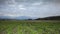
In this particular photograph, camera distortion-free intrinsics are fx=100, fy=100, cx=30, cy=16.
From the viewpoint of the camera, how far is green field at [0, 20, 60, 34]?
1647mm

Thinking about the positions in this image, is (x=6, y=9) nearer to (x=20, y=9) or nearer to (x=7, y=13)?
(x=7, y=13)

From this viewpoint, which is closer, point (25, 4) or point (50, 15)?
point (25, 4)

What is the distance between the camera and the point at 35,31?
65.1 inches

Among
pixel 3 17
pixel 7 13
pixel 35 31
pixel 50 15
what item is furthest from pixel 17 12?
pixel 50 15

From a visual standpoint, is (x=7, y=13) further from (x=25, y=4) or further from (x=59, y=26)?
(x=59, y=26)

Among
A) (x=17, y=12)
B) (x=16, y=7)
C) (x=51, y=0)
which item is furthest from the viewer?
(x=17, y=12)

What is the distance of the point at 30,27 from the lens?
5.49ft

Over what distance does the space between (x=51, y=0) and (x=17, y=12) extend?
Answer: 0.57 m

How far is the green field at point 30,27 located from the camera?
1647 mm

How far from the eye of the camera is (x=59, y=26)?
1.67 metres

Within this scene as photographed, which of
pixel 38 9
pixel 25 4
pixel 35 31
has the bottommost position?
pixel 35 31

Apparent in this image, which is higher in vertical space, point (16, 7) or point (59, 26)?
point (16, 7)

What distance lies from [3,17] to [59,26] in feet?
3.14

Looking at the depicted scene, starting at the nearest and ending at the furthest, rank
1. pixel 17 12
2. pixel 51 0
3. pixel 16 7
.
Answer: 1. pixel 51 0
2. pixel 16 7
3. pixel 17 12
